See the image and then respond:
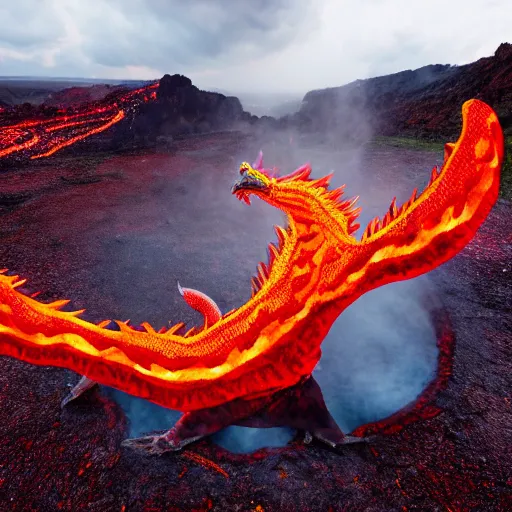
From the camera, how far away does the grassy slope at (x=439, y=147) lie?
24.9 ft

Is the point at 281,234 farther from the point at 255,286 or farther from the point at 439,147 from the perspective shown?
the point at 439,147

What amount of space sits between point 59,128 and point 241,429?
45.4ft

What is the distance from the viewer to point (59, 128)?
12.6 metres

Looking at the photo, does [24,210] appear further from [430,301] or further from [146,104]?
[146,104]

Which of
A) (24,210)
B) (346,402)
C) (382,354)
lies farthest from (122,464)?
(24,210)

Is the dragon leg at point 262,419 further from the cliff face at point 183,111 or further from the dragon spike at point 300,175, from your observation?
the cliff face at point 183,111

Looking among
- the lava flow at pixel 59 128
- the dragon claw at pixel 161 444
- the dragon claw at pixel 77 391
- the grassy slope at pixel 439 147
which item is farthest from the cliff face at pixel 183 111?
the dragon claw at pixel 161 444

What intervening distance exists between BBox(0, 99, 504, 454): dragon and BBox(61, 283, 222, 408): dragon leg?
40 cm

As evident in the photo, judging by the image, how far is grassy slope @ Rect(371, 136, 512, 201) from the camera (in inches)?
298

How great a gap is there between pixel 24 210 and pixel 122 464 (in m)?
6.36

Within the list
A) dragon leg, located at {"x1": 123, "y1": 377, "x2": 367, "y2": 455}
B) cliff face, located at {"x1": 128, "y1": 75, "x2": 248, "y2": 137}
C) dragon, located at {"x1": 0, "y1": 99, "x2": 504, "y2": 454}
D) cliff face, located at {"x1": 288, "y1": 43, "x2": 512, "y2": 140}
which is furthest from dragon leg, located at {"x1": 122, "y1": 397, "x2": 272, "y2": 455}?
cliff face, located at {"x1": 128, "y1": 75, "x2": 248, "y2": 137}

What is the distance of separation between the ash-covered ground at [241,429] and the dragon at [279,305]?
2.51 ft

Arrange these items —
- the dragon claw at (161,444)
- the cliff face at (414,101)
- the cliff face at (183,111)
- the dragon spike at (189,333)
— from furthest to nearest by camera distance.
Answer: the cliff face at (183,111)
the cliff face at (414,101)
the dragon claw at (161,444)
the dragon spike at (189,333)

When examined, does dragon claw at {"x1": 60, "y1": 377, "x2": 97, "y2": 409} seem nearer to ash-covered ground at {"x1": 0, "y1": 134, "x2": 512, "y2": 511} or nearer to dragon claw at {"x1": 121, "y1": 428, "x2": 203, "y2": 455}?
ash-covered ground at {"x1": 0, "y1": 134, "x2": 512, "y2": 511}
